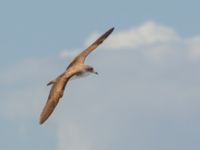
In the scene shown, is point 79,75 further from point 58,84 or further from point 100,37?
point 100,37

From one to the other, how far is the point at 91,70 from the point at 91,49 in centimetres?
566

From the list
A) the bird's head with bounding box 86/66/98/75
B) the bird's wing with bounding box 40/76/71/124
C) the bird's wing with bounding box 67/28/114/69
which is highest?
the bird's wing with bounding box 67/28/114/69

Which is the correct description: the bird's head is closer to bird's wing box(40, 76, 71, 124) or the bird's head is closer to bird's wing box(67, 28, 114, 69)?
bird's wing box(67, 28, 114, 69)

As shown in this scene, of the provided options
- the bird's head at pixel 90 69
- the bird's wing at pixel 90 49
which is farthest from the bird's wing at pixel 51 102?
the bird's wing at pixel 90 49

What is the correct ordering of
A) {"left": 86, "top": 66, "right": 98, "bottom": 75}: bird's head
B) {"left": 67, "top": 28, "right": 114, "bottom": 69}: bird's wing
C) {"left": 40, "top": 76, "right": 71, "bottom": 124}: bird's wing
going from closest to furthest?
{"left": 40, "top": 76, "right": 71, "bottom": 124}: bird's wing → {"left": 86, "top": 66, "right": 98, "bottom": 75}: bird's head → {"left": 67, "top": 28, "right": 114, "bottom": 69}: bird's wing

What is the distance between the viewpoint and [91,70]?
256 feet

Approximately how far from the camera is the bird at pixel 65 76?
71250 mm

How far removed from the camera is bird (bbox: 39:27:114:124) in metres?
71.2

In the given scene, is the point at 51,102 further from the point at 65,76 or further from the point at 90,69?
the point at 90,69

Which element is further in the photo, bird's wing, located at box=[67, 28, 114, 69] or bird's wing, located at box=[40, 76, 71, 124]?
bird's wing, located at box=[67, 28, 114, 69]

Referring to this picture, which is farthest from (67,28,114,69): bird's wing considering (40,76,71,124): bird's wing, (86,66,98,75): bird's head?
(40,76,71,124): bird's wing

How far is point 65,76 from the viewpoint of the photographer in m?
75.2

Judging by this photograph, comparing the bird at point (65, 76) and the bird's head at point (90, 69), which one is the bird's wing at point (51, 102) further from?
the bird's head at point (90, 69)

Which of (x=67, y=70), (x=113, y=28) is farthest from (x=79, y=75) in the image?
(x=113, y=28)
